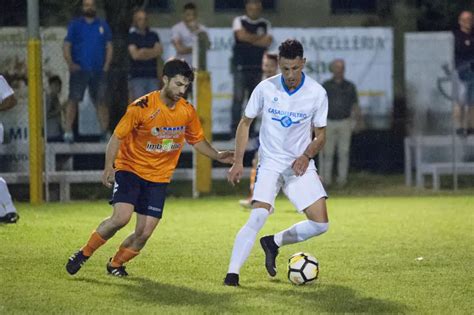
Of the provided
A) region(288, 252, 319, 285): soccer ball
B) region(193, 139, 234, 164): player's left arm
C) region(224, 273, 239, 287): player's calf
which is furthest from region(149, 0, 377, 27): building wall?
region(224, 273, 239, 287): player's calf

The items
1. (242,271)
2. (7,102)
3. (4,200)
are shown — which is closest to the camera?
(242,271)

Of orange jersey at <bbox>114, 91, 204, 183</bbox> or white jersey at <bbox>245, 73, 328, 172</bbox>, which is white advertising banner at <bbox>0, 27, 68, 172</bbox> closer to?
orange jersey at <bbox>114, 91, 204, 183</bbox>

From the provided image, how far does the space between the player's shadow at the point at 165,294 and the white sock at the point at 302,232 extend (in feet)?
3.29

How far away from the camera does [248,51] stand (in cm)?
1959


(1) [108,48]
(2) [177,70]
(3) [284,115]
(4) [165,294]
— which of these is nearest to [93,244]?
(4) [165,294]

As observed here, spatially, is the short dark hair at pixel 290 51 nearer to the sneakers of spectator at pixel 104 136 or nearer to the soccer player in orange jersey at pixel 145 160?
the soccer player in orange jersey at pixel 145 160

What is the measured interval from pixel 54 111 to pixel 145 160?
8.31m

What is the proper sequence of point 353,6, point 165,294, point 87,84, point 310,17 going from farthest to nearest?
1. point 353,6
2. point 310,17
3. point 87,84
4. point 165,294

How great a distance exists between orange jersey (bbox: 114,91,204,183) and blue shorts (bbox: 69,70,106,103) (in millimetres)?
8182

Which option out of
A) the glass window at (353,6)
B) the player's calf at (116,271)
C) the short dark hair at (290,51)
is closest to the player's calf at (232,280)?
the player's calf at (116,271)

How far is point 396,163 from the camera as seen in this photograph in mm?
20375

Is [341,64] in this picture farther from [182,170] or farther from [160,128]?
[160,128]

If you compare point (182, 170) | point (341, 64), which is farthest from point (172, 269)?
point (341, 64)

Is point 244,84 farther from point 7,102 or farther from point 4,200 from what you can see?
point 7,102
